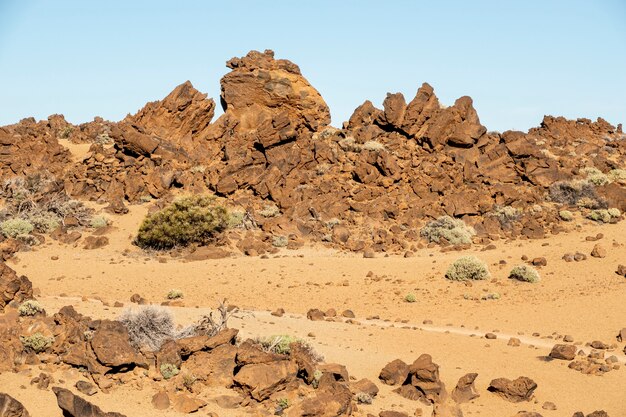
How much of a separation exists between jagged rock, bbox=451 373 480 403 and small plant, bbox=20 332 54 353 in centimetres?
826

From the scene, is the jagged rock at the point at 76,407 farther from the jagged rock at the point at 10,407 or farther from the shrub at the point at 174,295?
the shrub at the point at 174,295

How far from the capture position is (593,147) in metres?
46.0

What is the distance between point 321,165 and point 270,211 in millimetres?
4879

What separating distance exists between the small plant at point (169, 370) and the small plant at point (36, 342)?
212cm

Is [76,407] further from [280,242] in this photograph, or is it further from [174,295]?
[280,242]

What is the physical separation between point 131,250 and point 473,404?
1987 centimetres

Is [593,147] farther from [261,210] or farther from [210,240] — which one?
[210,240]

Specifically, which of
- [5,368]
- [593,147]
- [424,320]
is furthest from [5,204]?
[593,147]

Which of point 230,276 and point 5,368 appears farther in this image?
point 230,276

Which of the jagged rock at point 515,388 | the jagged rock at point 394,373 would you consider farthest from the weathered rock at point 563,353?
the jagged rock at point 394,373

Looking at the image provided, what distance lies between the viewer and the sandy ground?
15.5 metres

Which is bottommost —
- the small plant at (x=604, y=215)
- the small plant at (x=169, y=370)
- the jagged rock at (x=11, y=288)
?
the small plant at (x=169, y=370)

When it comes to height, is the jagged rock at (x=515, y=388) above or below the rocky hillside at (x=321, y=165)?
below

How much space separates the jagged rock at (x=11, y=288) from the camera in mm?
15515
